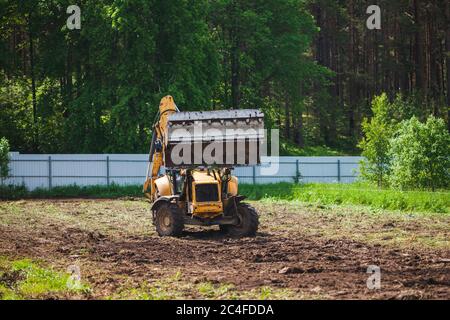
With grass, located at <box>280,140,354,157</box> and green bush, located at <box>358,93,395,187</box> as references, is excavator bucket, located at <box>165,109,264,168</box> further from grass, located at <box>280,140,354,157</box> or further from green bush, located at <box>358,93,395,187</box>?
grass, located at <box>280,140,354,157</box>

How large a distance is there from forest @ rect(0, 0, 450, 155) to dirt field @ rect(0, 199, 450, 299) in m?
20.4

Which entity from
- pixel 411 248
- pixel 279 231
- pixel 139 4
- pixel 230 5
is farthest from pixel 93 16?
pixel 411 248

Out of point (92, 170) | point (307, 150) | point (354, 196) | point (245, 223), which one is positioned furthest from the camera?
point (307, 150)

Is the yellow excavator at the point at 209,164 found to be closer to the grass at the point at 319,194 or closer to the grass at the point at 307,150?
the grass at the point at 319,194

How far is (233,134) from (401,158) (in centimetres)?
1482

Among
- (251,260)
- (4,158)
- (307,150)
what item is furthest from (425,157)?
(307,150)

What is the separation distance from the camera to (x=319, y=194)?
36312 mm

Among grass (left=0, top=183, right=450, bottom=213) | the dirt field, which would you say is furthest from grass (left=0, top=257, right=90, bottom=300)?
grass (left=0, top=183, right=450, bottom=213)

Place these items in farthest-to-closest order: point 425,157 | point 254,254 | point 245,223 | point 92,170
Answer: point 92,170 → point 425,157 → point 245,223 → point 254,254

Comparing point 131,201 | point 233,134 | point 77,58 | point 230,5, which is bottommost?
point 131,201

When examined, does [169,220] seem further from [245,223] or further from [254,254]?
[254,254]

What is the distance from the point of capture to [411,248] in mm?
19891

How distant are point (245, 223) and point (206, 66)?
105 feet

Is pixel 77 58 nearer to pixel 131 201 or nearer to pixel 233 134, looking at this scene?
pixel 131 201
